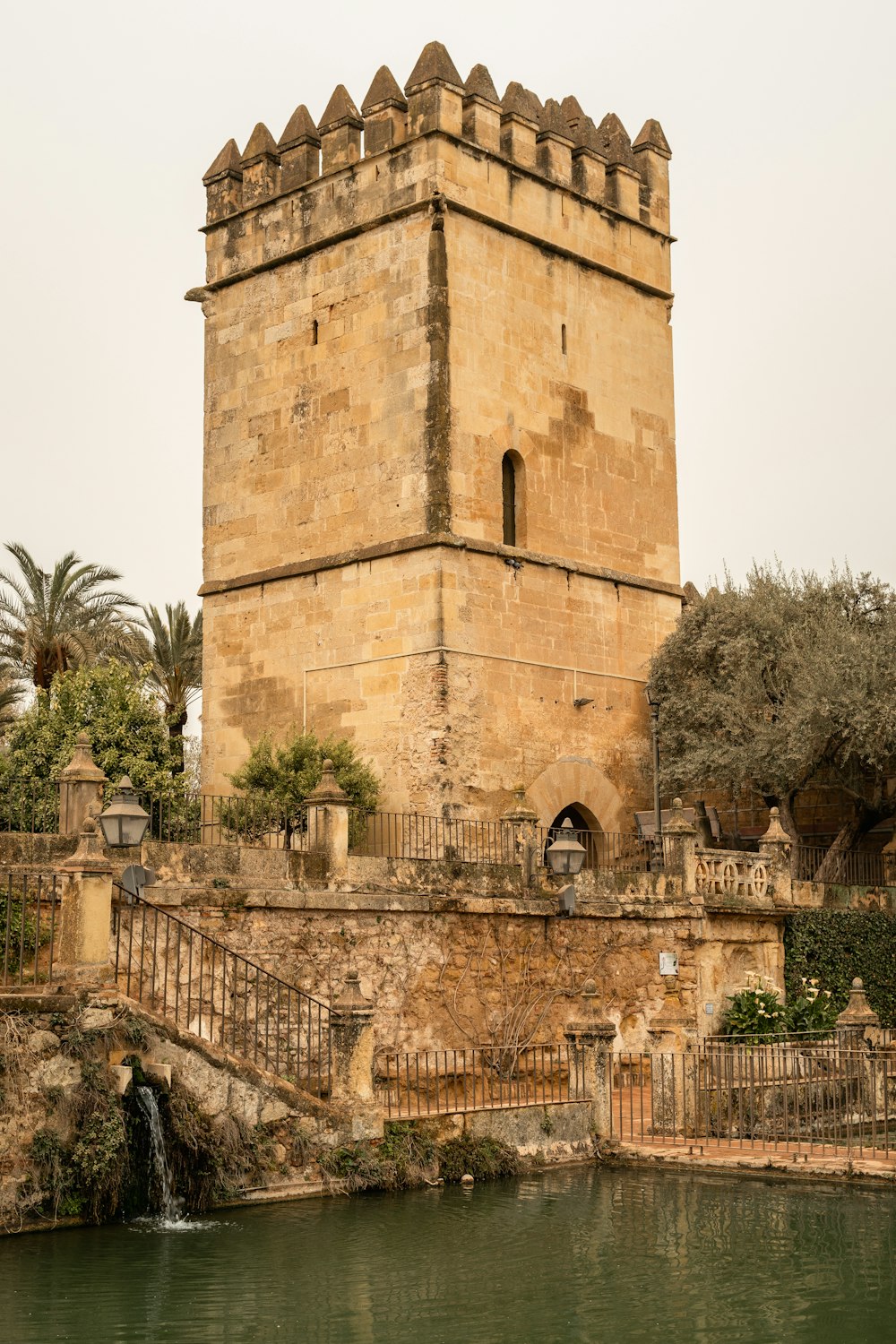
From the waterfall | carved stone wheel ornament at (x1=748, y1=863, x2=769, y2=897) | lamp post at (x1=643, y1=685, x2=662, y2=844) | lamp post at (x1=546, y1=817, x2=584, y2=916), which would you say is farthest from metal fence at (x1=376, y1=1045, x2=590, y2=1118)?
A: lamp post at (x1=643, y1=685, x2=662, y2=844)

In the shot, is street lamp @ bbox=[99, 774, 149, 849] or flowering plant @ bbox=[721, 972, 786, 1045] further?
flowering plant @ bbox=[721, 972, 786, 1045]

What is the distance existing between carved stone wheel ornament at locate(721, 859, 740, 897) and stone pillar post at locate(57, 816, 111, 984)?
9734 millimetres

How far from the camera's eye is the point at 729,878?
20953 millimetres

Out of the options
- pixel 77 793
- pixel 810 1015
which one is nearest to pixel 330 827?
pixel 77 793

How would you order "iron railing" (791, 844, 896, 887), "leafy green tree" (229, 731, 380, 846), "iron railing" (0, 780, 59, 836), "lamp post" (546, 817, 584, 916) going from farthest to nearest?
"iron railing" (791, 844, 896, 887) → "leafy green tree" (229, 731, 380, 846) → "iron railing" (0, 780, 59, 836) → "lamp post" (546, 817, 584, 916)

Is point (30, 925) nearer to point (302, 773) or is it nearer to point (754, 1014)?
point (302, 773)

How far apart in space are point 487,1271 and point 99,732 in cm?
1348

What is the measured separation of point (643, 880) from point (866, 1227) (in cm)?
797

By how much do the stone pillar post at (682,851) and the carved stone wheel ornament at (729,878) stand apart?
617mm

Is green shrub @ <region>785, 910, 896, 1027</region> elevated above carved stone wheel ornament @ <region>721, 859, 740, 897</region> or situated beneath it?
situated beneath

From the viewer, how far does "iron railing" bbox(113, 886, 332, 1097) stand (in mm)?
14422

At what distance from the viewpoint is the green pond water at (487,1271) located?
9.75 meters

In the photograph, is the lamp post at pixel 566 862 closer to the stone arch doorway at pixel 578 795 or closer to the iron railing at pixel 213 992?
the stone arch doorway at pixel 578 795

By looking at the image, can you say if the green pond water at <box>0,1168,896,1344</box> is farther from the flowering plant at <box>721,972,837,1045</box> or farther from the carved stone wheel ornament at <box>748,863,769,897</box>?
the carved stone wheel ornament at <box>748,863,769,897</box>
